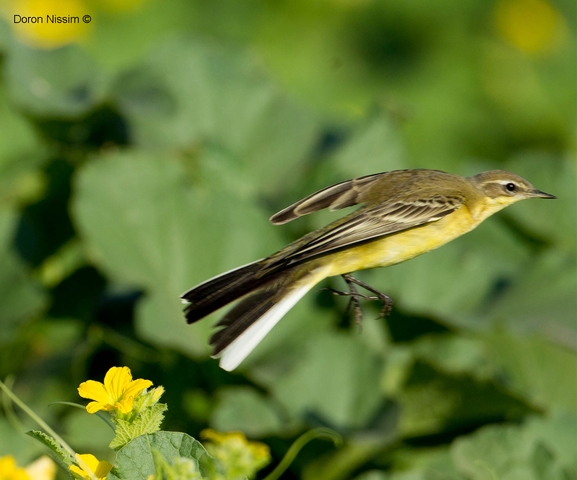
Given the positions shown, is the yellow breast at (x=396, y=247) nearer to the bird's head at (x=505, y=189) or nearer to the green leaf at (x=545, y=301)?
the bird's head at (x=505, y=189)

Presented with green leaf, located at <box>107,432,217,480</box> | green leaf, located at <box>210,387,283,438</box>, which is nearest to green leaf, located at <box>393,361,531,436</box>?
green leaf, located at <box>210,387,283,438</box>

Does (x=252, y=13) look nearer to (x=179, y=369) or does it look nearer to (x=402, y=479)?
(x=179, y=369)

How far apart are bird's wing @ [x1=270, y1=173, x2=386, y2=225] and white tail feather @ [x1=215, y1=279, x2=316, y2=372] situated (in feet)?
0.57

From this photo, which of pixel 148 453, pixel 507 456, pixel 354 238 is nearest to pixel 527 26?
pixel 507 456

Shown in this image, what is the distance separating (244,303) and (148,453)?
0.58 meters

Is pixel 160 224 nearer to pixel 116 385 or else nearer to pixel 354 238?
pixel 354 238

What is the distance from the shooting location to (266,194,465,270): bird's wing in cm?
199

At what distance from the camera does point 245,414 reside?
326cm

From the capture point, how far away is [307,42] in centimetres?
751

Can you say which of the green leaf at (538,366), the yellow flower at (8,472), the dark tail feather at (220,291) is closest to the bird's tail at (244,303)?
the dark tail feather at (220,291)

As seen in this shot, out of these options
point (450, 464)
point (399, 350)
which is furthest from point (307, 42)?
point (450, 464)

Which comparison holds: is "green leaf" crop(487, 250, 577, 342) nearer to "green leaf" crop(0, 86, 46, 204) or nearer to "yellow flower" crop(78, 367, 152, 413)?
"green leaf" crop(0, 86, 46, 204)

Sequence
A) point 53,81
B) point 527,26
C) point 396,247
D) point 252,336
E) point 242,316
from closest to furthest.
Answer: point 252,336 → point 242,316 → point 396,247 → point 53,81 → point 527,26

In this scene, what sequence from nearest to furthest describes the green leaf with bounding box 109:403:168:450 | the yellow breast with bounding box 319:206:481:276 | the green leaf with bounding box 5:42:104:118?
the green leaf with bounding box 109:403:168:450 → the yellow breast with bounding box 319:206:481:276 → the green leaf with bounding box 5:42:104:118
